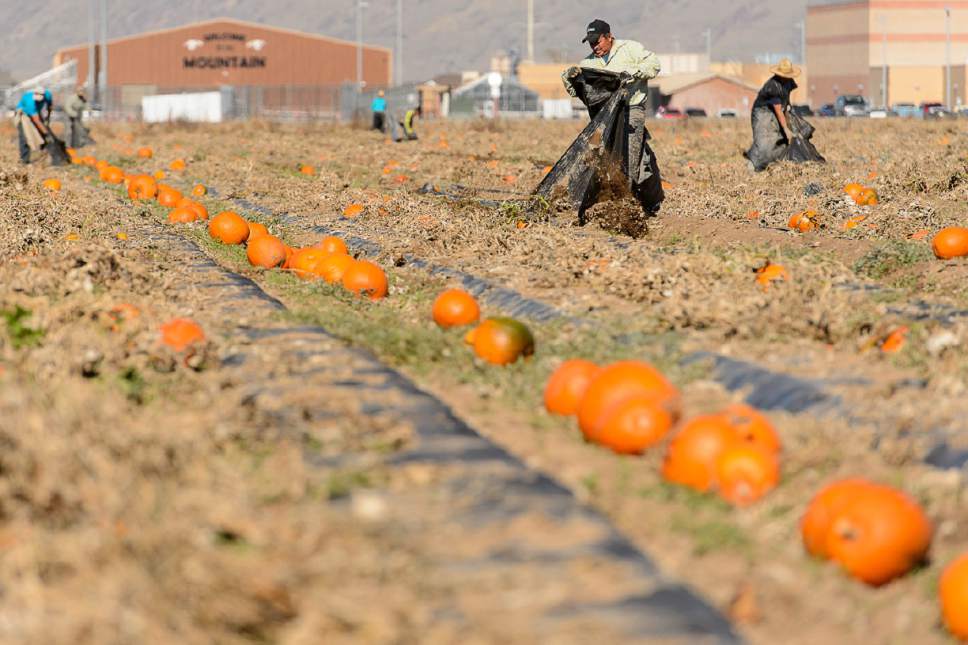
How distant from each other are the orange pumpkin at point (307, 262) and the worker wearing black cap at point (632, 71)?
3361mm

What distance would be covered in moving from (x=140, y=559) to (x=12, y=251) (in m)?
6.75

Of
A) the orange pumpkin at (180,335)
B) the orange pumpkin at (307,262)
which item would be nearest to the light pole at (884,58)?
the orange pumpkin at (307,262)

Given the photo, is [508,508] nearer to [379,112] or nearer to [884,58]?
[379,112]

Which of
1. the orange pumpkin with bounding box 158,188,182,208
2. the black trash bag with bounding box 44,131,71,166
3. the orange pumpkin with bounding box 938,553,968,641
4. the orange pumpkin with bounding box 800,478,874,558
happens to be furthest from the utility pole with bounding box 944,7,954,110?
the orange pumpkin with bounding box 938,553,968,641

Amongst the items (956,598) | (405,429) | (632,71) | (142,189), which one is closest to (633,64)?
(632,71)

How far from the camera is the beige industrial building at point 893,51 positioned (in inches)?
4232

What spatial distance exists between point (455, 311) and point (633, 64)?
510 cm

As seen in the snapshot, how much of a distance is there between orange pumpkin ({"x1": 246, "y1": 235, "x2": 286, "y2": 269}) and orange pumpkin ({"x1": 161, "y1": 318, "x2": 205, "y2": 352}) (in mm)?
4022

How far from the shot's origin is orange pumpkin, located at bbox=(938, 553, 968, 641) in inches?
165

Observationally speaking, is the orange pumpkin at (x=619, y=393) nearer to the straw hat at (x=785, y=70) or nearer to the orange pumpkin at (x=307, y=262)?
the orange pumpkin at (x=307, y=262)

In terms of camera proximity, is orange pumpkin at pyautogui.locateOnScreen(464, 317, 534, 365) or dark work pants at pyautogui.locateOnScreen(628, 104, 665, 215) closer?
orange pumpkin at pyautogui.locateOnScreen(464, 317, 534, 365)

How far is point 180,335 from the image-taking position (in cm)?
702

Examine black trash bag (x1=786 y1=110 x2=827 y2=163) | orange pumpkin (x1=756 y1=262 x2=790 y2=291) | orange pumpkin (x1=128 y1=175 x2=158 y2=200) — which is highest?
black trash bag (x1=786 y1=110 x2=827 y2=163)

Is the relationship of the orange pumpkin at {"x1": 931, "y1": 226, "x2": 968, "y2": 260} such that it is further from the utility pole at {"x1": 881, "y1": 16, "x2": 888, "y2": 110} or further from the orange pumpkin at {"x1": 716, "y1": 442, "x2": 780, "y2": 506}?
the utility pole at {"x1": 881, "y1": 16, "x2": 888, "y2": 110}
